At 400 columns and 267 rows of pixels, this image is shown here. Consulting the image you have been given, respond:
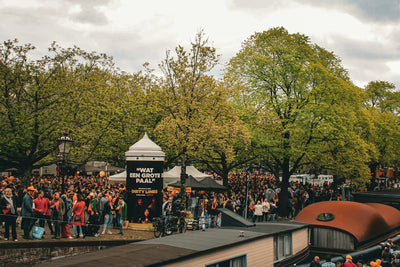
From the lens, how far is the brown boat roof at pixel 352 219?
17141mm

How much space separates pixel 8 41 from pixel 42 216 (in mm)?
15854

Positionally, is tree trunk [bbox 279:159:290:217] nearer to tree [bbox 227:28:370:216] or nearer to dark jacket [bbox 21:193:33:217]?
tree [bbox 227:28:370:216]

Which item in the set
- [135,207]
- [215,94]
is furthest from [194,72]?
[135,207]

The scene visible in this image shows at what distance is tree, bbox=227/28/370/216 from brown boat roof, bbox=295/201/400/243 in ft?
33.2

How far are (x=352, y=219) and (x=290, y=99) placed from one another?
1429cm

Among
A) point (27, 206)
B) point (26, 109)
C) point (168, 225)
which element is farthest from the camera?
point (26, 109)

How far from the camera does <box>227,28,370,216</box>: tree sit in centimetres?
2995

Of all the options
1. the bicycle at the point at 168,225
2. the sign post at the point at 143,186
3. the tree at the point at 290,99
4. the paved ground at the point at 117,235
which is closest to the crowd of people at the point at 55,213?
the paved ground at the point at 117,235

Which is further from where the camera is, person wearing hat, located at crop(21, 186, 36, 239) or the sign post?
the sign post

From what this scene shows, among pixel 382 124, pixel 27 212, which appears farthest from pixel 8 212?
pixel 382 124

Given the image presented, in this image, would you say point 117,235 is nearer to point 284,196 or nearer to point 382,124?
point 284,196

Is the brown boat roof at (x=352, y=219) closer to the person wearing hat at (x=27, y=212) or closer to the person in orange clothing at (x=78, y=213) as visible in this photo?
the person in orange clothing at (x=78, y=213)

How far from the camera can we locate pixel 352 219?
58.5ft

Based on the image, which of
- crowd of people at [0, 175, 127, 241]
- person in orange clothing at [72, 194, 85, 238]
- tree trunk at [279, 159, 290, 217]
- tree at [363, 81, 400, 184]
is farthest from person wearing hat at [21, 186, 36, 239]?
tree at [363, 81, 400, 184]
